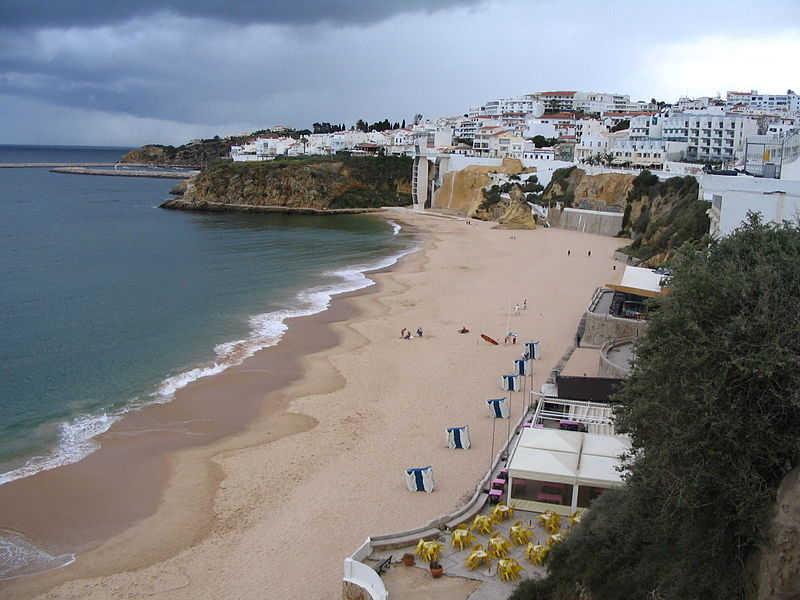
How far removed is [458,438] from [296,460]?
12.1 ft

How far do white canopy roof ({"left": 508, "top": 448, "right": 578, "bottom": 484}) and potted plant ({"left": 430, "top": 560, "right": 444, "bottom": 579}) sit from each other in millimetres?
2594

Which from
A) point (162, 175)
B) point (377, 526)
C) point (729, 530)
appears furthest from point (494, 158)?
point (162, 175)

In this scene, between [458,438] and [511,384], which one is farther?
[511,384]

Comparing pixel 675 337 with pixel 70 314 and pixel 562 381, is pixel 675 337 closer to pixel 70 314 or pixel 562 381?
pixel 562 381

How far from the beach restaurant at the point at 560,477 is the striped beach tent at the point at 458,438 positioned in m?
3.43

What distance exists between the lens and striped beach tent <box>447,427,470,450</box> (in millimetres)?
16156

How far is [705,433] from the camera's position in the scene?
728 cm

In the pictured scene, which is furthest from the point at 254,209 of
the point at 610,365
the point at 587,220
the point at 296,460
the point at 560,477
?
the point at 560,477

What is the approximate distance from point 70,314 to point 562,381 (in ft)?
70.2

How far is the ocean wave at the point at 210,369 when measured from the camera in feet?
52.9

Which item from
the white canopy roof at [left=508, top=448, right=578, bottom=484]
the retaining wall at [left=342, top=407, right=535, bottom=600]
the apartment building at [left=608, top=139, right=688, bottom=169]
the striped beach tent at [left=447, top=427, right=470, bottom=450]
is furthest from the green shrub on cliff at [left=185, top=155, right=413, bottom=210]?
the retaining wall at [left=342, top=407, right=535, bottom=600]

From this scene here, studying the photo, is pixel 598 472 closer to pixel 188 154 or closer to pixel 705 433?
pixel 705 433

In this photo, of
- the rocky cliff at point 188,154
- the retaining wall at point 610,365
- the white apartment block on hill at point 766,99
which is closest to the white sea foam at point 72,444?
the retaining wall at point 610,365

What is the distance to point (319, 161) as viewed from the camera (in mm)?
87250
